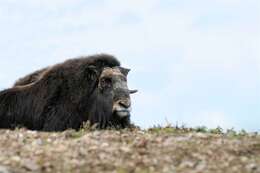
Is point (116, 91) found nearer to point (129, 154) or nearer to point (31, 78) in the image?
point (31, 78)

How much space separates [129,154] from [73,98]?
182 inches

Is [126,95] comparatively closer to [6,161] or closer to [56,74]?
[56,74]

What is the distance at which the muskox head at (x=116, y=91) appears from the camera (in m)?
10.4

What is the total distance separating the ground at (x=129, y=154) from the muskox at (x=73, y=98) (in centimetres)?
320

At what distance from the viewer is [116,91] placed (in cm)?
1066

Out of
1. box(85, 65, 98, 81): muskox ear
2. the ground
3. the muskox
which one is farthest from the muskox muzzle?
the ground

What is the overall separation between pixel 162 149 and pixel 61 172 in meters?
1.08

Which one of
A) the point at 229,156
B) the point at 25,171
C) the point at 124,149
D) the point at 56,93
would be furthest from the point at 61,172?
the point at 56,93

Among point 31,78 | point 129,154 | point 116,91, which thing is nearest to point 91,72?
point 116,91

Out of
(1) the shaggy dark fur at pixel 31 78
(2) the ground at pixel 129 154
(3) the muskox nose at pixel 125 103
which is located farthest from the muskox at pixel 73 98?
(2) the ground at pixel 129 154

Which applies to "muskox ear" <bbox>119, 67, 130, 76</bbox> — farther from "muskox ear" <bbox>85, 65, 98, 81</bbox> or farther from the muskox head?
"muskox ear" <bbox>85, 65, 98, 81</bbox>

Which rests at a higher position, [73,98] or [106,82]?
[106,82]

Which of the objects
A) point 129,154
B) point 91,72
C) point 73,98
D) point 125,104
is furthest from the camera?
point 91,72

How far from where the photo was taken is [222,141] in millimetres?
7043
